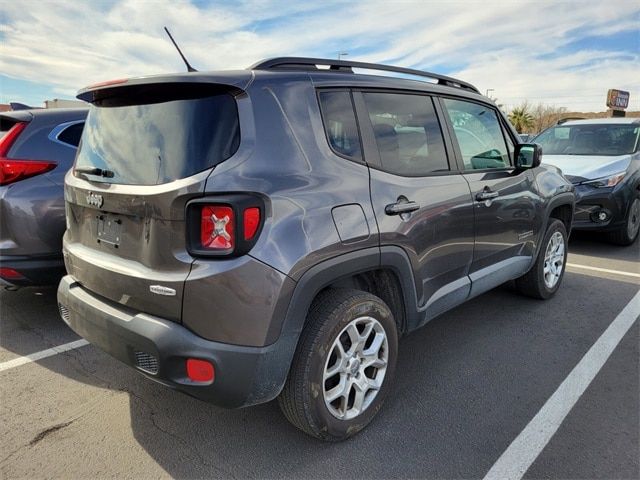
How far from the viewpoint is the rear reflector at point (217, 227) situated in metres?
1.98

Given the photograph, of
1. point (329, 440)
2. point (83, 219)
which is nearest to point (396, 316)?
point (329, 440)

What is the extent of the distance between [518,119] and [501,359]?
60.3m

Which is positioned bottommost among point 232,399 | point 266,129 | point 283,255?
point 232,399

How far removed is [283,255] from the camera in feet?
6.77

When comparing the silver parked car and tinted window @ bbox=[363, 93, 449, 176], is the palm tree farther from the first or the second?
tinted window @ bbox=[363, 93, 449, 176]

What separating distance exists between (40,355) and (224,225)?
235 cm

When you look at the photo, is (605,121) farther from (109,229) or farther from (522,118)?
(522,118)

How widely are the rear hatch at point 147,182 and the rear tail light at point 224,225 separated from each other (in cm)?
5

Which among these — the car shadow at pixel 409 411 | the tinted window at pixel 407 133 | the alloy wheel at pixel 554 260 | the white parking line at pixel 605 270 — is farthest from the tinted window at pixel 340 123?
the white parking line at pixel 605 270

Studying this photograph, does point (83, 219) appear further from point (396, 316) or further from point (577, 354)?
point (577, 354)

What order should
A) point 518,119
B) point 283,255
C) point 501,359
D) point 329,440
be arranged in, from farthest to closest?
1. point 518,119
2. point 501,359
3. point 329,440
4. point 283,255

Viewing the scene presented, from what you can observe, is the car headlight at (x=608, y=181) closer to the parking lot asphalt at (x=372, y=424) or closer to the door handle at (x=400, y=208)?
the parking lot asphalt at (x=372, y=424)

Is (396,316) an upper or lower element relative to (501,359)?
upper

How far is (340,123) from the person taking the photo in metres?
2.49
